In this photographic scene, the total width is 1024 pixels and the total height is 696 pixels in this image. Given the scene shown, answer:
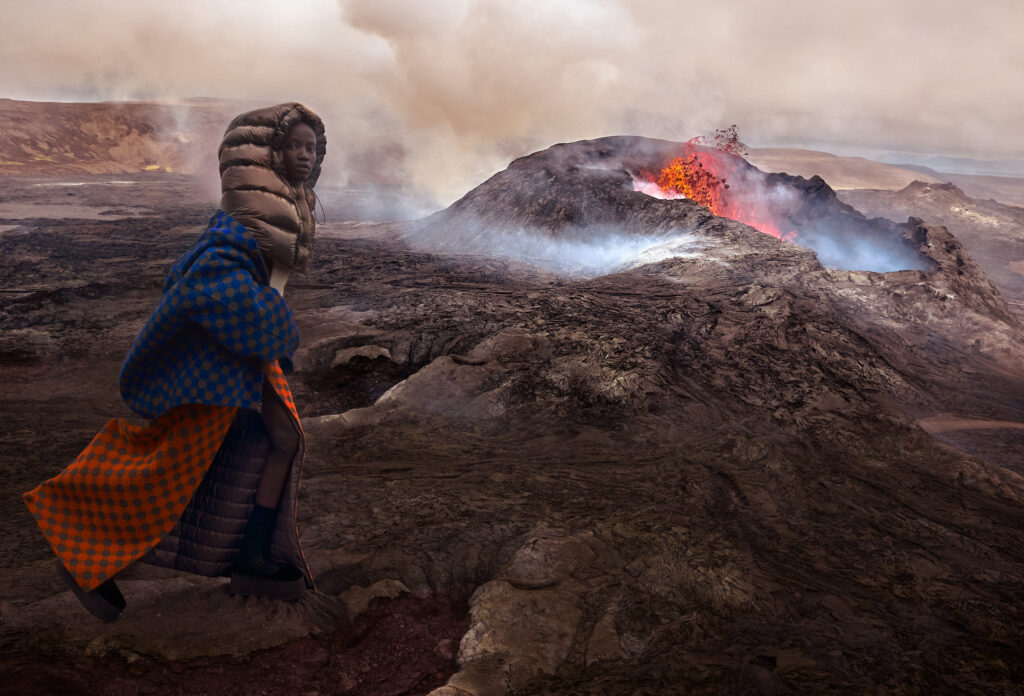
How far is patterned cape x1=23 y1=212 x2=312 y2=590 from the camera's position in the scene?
188 cm

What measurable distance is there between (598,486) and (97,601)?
2.50 meters

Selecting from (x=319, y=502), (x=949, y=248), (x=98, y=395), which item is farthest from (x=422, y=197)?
(x=319, y=502)

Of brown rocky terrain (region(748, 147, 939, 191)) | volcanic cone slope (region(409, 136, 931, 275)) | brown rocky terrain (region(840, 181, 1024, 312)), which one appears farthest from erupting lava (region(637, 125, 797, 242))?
brown rocky terrain (region(748, 147, 939, 191))

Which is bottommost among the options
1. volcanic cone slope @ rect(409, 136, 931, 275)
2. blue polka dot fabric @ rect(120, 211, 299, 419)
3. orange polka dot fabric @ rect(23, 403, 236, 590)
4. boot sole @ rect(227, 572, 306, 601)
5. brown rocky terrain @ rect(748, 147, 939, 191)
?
boot sole @ rect(227, 572, 306, 601)

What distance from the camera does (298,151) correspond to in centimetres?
218

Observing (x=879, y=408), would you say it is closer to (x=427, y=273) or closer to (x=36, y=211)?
(x=427, y=273)

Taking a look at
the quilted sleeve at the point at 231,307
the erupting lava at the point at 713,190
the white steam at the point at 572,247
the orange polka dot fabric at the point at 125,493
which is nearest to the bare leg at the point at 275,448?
the orange polka dot fabric at the point at 125,493

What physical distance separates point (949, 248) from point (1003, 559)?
8734 mm

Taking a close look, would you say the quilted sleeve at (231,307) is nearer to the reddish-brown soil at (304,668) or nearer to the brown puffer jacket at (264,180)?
the brown puffer jacket at (264,180)

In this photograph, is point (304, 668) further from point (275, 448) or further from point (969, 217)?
point (969, 217)

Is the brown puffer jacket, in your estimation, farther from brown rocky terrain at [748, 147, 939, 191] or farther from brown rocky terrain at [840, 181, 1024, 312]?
brown rocky terrain at [748, 147, 939, 191]

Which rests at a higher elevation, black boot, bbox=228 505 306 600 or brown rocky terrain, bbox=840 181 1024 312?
brown rocky terrain, bbox=840 181 1024 312

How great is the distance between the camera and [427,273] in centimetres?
923

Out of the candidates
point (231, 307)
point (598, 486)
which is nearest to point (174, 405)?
point (231, 307)
